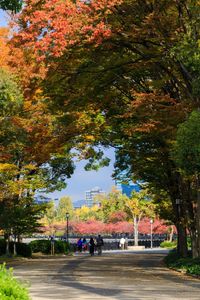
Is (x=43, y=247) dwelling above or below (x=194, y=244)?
above

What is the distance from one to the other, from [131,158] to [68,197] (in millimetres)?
132855

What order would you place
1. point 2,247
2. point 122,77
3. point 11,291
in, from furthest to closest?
point 2,247
point 122,77
point 11,291

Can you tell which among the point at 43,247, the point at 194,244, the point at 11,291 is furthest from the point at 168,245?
the point at 11,291

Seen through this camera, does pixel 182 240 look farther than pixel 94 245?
No

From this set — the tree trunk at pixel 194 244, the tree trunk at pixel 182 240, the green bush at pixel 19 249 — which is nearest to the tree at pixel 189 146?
the tree trunk at pixel 194 244

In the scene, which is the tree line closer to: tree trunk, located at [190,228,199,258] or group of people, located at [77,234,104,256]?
tree trunk, located at [190,228,199,258]

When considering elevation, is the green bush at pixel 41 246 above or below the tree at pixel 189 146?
below

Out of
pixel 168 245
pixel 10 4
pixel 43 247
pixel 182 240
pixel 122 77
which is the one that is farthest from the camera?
pixel 168 245

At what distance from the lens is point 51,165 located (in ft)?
141

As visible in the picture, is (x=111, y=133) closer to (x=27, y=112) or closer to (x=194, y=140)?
(x=27, y=112)

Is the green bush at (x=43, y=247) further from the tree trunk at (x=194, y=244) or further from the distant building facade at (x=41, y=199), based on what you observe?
the tree trunk at (x=194, y=244)

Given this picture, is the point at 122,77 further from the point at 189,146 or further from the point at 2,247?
the point at 2,247

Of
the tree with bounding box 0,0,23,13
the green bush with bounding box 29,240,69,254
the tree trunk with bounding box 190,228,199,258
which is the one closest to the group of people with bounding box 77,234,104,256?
the green bush with bounding box 29,240,69,254

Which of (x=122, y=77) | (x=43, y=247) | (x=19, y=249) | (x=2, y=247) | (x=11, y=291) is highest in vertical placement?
(x=122, y=77)
